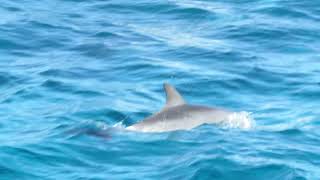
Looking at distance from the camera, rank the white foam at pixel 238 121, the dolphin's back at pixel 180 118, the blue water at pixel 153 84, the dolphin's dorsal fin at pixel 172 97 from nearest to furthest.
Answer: the blue water at pixel 153 84, the dolphin's back at pixel 180 118, the dolphin's dorsal fin at pixel 172 97, the white foam at pixel 238 121

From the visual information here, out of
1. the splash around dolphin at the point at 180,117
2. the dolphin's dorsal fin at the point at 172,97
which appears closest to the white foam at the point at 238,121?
the splash around dolphin at the point at 180,117

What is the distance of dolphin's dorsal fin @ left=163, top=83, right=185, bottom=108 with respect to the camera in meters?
13.2

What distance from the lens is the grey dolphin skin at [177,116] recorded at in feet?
42.8

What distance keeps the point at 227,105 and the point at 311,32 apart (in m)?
6.02

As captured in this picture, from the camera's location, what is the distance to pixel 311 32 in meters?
20.2

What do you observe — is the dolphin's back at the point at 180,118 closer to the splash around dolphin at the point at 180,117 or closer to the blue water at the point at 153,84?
the splash around dolphin at the point at 180,117

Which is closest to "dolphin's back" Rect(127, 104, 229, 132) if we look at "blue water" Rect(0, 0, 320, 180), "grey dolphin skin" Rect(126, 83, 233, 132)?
"grey dolphin skin" Rect(126, 83, 233, 132)

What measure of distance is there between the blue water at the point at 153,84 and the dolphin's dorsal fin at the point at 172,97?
55 cm

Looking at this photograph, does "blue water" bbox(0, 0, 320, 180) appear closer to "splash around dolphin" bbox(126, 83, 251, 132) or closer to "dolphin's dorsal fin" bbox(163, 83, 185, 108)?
"splash around dolphin" bbox(126, 83, 251, 132)

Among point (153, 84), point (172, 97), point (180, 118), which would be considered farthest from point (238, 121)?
point (153, 84)

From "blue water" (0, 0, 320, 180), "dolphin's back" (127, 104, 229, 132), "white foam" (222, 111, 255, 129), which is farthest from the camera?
"white foam" (222, 111, 255, 129)

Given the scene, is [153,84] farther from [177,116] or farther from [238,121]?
[238,121]

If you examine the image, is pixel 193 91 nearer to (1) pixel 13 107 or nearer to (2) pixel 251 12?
(1) pixel 13 107

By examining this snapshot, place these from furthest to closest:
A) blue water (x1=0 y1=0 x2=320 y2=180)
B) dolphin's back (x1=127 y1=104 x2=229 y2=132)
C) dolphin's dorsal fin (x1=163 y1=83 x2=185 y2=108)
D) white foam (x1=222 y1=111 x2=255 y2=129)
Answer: white foam (x1=222 y1=111 x2=255 y2=129) < dolphin's dorsal fin (x1=163 y1=83 x2=185 y2=108) < dolphin's back (x1=127 y1=104 x2=229 y2=132) < blue water (x1=0 y1=0 x2=320 y2=180)
